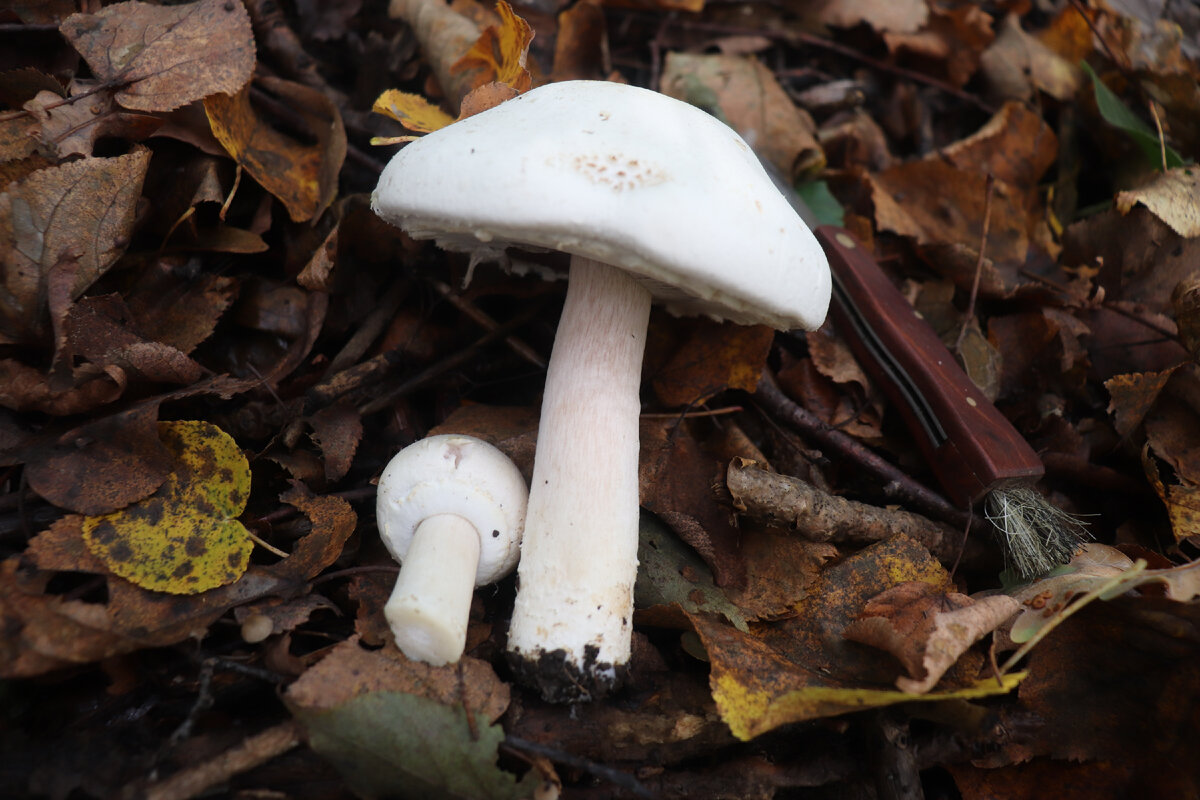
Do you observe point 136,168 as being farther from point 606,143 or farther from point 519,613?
point 519,613

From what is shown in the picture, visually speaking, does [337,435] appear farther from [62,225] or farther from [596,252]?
[596,252]

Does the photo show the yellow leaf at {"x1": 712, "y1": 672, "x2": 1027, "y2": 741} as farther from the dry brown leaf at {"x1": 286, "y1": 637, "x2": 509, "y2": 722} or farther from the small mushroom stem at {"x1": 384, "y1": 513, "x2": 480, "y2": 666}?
the small mushroom stem at {"x1": 384, "y1": 513, "x2": 480, "y2": 666}

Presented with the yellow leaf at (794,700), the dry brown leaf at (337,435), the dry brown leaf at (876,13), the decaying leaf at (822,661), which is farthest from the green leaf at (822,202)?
the dry brown leaf at (337,435)

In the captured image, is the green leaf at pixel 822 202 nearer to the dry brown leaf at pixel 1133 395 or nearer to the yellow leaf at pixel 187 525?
the dry brown leaf at pixel 1133 395

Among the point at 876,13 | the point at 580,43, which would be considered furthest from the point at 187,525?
the point at 876,13

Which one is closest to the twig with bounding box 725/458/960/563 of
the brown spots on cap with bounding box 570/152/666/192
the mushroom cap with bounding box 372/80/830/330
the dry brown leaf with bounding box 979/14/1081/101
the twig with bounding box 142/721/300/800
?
the mushroom cap with bounding box 372/80/830/330
